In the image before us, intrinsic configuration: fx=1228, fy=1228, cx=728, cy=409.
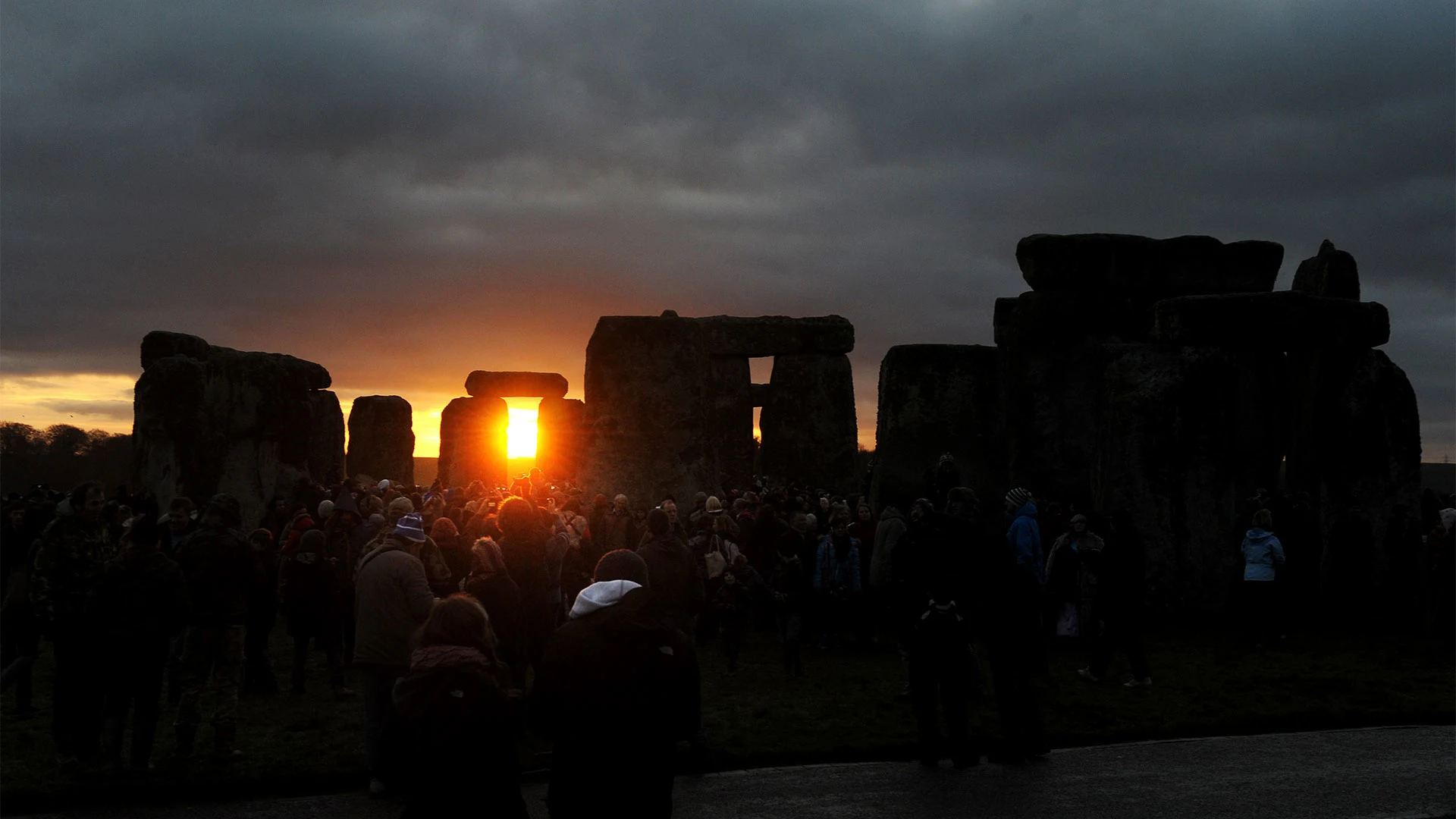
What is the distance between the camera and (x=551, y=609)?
10.0m

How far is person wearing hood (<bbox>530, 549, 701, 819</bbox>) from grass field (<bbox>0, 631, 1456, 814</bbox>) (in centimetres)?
324

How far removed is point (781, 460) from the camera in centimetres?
3262

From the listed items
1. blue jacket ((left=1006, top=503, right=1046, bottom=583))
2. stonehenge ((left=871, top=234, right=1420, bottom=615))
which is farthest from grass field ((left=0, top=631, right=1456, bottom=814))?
stonehenge ((left=871, top=234, right=1420, bottom=615))

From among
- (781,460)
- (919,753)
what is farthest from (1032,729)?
(781,460)

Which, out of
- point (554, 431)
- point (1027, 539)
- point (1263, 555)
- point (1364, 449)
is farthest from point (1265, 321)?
point (554, 431)

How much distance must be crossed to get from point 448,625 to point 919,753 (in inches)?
170

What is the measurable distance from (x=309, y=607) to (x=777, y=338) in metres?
23.3

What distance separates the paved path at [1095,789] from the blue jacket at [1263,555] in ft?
15.2

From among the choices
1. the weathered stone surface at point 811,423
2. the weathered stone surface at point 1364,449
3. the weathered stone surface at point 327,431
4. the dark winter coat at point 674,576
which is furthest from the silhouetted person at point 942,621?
the weathered stone surface at point 811,423

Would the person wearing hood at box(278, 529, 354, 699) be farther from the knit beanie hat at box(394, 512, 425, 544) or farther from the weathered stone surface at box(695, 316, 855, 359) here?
the weathered stone surface at box(695, 316, 855, 359)

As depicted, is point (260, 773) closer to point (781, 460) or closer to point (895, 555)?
point (895, 555)

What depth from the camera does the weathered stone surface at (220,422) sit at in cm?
1814

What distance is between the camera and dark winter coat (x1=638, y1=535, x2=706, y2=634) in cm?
881

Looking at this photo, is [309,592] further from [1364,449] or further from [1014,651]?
[1364,449]
